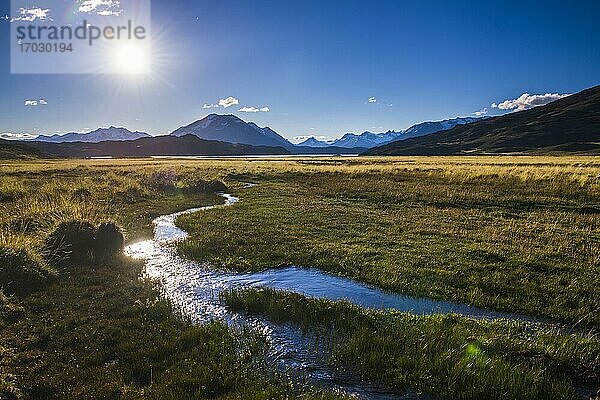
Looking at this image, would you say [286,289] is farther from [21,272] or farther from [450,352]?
[21,272]

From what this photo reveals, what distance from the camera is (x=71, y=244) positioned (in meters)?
16.4

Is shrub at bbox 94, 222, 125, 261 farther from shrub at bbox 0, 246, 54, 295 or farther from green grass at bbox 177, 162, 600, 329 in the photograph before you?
shrub at bbox 0, 246, 54, 295

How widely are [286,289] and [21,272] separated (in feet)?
30.1

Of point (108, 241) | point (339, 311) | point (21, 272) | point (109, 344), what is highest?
point (108, 241)

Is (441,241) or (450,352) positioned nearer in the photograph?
(450,352)

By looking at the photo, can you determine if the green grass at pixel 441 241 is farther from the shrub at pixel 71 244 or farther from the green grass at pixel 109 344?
the green grass at pixel 109 344

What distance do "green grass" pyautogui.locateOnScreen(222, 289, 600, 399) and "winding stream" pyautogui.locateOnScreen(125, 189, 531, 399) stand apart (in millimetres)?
479

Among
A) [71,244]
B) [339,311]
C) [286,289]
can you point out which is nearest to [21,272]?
[71,244]

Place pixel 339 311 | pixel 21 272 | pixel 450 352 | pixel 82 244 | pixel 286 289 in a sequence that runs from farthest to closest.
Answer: pixel 82 244 → pixel 286 289 → pixel 21 272 → pixel 339 311 → pixel 450 352

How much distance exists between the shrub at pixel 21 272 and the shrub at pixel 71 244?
119 cm

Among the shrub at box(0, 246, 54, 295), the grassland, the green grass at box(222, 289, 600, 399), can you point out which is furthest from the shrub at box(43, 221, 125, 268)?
the green grass at box(222, 289, 600, 399)

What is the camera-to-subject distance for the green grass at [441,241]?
508 inches

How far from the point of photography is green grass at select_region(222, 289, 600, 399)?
765 cm

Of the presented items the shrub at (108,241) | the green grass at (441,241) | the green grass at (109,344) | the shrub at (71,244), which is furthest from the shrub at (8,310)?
the green grass at (441,241)
